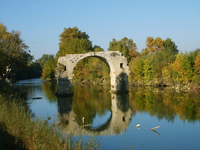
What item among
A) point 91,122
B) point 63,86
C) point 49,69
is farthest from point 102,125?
point 49,69

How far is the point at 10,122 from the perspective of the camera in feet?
23.0

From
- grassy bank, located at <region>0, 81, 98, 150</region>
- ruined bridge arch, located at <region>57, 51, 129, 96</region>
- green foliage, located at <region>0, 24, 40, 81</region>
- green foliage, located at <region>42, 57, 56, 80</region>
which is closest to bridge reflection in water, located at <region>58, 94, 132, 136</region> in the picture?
grassy bank, located at <region>0, 81, 98, 150</region>

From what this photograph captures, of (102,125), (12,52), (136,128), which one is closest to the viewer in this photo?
(136,128)

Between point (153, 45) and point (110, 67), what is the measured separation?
2674 cm

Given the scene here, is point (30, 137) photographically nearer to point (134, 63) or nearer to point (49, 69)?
point (134, 63)

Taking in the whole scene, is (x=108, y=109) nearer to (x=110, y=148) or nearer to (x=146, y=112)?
(x=146, y=112)

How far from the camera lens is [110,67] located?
24406 millimetres

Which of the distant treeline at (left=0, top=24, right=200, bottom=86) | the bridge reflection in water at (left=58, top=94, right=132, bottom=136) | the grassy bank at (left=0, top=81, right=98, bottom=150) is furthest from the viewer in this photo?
the distant treeline at (left=0, top=24, right=200, bottom=86)

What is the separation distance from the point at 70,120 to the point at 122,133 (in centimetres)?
349

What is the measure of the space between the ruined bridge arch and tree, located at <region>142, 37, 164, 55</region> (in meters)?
25.4

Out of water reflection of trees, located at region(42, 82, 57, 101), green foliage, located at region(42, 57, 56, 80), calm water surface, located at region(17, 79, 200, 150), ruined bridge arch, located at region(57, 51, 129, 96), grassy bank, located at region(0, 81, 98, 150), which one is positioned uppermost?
green foliage, located at region(42, 57, 56, 80)

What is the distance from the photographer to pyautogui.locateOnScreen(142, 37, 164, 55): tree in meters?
47.7

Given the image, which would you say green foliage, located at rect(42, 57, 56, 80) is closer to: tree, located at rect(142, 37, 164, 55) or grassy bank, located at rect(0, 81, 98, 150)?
tree, located at rect(142, 37, 164, 55)

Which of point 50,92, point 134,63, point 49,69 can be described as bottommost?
point 50,92
